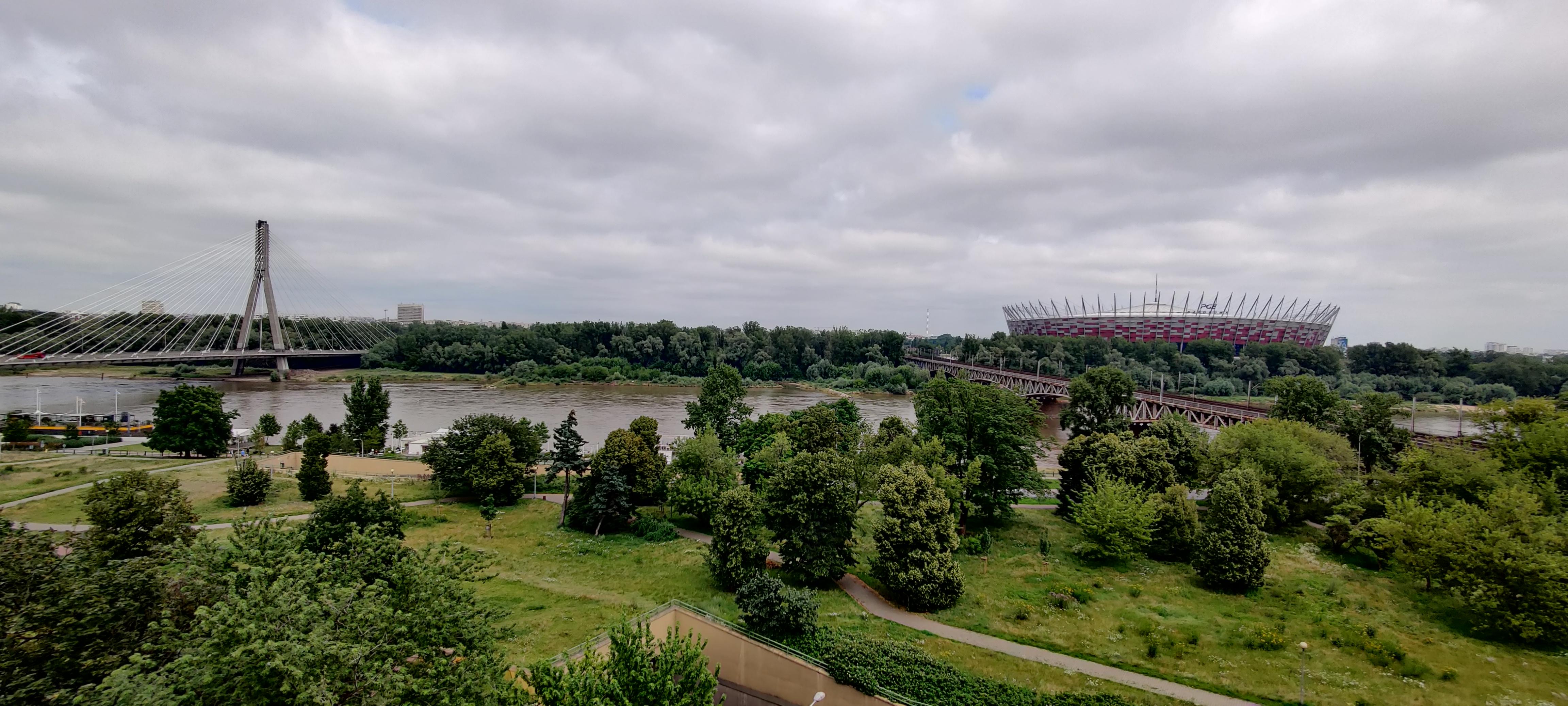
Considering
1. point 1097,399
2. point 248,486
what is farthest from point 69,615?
point 1097,399

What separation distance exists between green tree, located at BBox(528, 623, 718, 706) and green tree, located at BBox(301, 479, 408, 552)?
9819 millimetres

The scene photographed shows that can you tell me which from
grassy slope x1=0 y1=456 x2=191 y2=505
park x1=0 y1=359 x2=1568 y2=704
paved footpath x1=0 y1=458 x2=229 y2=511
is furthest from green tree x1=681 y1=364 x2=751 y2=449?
grassy slope x1=0 y1=456 x2=191 y2=505

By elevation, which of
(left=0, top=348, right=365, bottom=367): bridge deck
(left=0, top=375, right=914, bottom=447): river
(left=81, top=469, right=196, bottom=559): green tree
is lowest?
(left=0, top=375, right=914, bottom=447): river

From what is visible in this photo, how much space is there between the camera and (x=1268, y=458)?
23797mm

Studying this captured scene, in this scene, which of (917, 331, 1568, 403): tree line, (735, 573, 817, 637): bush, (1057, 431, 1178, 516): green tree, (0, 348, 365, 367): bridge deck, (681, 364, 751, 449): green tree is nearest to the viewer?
(735, 573, 817, 637): bush

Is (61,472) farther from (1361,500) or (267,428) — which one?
(1361,500)

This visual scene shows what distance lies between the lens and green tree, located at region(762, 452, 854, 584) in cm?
1800

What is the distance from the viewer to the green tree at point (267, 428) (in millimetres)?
35594

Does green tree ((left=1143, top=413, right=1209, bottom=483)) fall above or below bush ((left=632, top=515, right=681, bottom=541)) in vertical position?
above

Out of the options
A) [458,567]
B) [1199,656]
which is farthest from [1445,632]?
[458,567]

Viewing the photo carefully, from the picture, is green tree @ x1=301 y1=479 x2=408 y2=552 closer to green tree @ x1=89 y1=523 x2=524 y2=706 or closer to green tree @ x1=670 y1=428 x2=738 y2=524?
green tree @ x1=89 y1=523 x2=524 y2=706

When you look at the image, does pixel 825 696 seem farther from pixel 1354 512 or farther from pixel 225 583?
pixel 1354 512

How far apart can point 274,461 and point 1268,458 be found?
151 ft

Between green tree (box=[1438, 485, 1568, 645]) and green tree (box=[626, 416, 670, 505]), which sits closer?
green tree (box=[1438, 485, 1568, 645])
